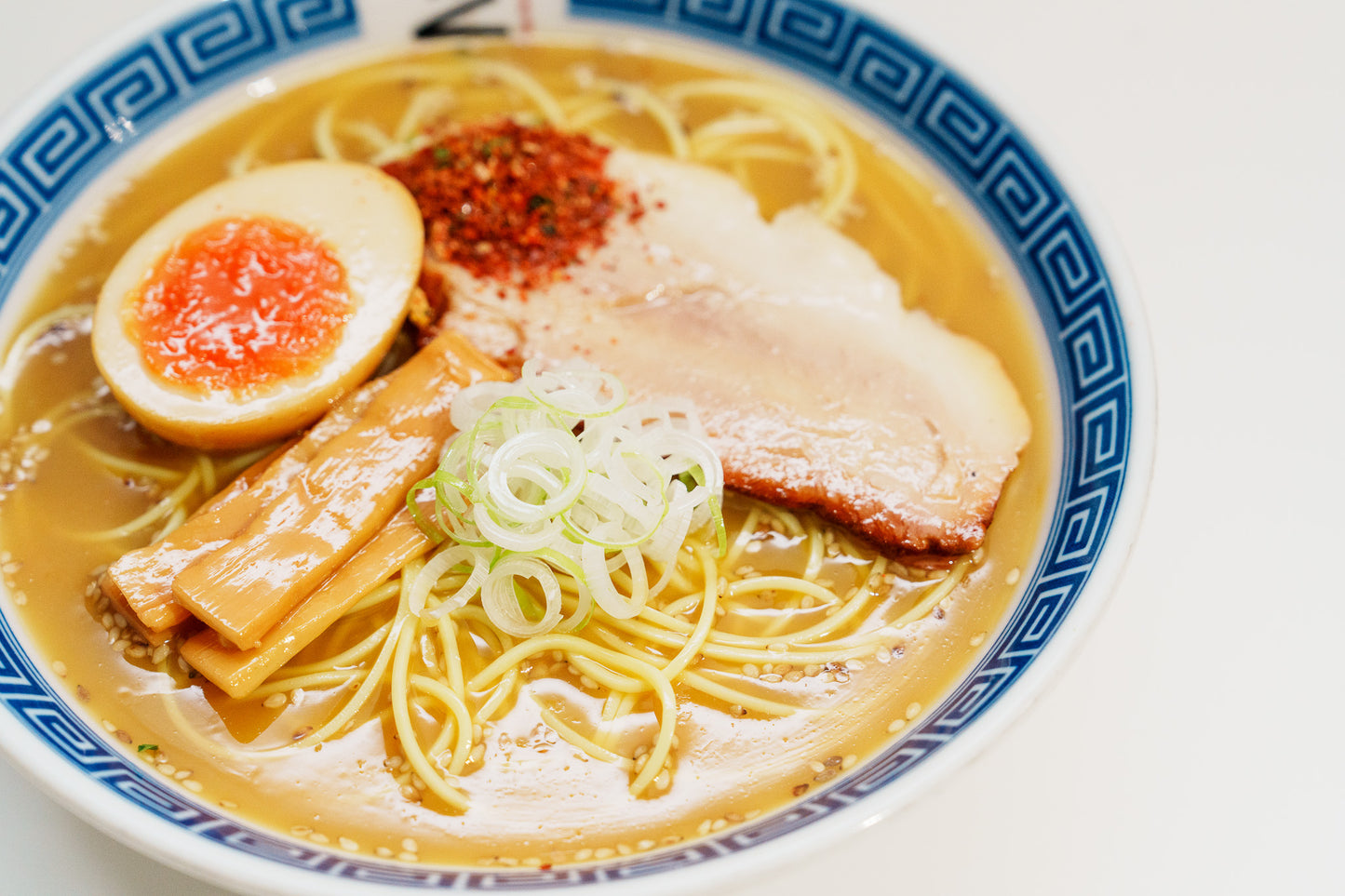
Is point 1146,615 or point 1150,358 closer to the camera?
point 1150,358

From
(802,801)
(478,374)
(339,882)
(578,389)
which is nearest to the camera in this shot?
(339,882)

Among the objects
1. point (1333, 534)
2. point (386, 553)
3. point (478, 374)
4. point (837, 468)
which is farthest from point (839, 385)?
point (1333, 534)

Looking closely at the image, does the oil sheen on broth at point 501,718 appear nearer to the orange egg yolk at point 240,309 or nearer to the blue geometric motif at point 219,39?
the orange egg yolk at point 240,309

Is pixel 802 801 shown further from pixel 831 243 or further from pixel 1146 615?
pixel 831 243

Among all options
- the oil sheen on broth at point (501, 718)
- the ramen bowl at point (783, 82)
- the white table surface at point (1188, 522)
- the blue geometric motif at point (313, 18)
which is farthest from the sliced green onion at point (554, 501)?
the blue geometric motif at point (313, 18)

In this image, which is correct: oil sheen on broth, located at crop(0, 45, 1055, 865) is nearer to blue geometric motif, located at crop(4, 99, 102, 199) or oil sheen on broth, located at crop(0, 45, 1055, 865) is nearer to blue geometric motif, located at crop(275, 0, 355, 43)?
blue geometric motif, located at crop(4, 99, 102, 199)
